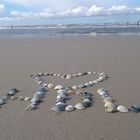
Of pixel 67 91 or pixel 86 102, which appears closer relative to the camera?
pixel 86 102

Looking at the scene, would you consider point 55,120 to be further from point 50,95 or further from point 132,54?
point 132,54

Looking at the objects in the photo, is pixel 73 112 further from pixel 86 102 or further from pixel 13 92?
pixel 13 92

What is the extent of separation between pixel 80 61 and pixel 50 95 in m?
3.67

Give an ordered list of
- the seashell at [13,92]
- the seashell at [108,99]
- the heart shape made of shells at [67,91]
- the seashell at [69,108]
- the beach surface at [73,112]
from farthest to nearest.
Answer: the seashell at [13,92] < the seashell at [108,99] < the heart shape made of shells at [67,91] < the seashell at [69,108] < the beach surface at [73,112]

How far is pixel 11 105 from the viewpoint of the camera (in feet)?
17.1

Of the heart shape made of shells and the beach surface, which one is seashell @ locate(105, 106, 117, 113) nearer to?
the beach surface

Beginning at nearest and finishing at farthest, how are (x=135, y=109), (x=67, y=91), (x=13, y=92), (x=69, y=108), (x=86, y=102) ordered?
(x=135, y=109)
(x=69, y=108)
(x=86, y=102)
(x=67, y=91)
(x=13, y=92)

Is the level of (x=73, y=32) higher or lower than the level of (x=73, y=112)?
higher

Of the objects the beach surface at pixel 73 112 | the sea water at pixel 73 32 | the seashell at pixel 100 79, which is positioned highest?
the sea water at pixel 73 32

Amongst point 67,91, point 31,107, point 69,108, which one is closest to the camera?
point 69,108

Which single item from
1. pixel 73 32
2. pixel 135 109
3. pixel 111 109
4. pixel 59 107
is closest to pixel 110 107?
pixel 111 109

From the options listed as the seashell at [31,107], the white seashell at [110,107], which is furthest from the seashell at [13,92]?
the white seashell at [110,107]

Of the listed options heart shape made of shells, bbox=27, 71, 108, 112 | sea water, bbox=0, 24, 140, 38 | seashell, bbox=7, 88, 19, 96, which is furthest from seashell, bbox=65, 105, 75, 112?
sea water, bbox=0, 24, 140, 38

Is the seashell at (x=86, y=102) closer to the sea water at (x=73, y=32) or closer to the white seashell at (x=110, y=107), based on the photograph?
the white seashell at (x=110, y=107)
